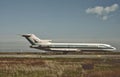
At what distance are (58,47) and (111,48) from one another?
62.6 ft

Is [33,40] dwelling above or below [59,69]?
above

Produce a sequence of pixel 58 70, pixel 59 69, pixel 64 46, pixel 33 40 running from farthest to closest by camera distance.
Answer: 1. pixel 33 40
2. pixel 64 46
3. pixel 59 69
4. pixel 58 70

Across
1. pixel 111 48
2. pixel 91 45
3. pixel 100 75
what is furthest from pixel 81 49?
pixel 100 75

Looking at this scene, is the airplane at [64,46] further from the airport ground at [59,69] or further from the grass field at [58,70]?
the grass field at [58,70]

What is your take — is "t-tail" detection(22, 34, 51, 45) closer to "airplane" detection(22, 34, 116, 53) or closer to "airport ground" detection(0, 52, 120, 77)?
"airplane" detection(22, 34, 116, 53)

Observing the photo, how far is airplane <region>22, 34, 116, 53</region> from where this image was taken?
318ft

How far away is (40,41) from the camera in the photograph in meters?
101

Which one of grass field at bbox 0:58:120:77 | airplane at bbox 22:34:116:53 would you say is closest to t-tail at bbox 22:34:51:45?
airplane at bbox 22:34:116:53

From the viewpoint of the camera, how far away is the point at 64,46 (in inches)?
3873

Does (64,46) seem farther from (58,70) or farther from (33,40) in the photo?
(58,70)

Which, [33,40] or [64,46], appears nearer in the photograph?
[64,46]

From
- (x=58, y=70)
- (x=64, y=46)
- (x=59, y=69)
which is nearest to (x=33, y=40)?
(x=64, y=46)

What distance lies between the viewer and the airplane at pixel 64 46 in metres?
97.0

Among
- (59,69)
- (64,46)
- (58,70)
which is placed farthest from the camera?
(64,46)
